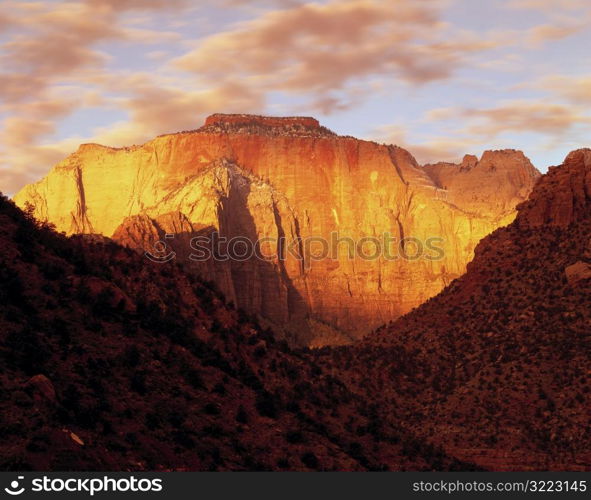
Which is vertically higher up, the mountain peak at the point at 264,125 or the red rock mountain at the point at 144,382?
the mountain peak at the point at 264,125

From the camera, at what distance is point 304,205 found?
17838 cm

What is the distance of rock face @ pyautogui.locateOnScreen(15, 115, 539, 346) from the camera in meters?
167

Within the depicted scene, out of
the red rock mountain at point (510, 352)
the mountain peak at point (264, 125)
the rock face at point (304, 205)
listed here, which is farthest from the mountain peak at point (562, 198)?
the mountain peak at point (264, 125)

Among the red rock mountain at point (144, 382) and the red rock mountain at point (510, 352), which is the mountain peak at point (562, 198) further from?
the red rock mountain at point (144, 382)

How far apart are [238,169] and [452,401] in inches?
4091

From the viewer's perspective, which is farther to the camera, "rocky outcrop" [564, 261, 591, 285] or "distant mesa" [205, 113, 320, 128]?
"distant mesa" [205, 113, 320, 128]

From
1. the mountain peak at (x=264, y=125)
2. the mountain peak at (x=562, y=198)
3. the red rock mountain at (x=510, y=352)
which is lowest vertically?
the red rock mountain at (x=510, y=352)

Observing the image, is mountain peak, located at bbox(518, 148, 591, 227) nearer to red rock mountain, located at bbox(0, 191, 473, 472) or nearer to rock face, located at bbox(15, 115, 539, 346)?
red rock mountain, located at bbox(0, 191, 473, 472)

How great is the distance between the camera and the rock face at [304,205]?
6570 inches
